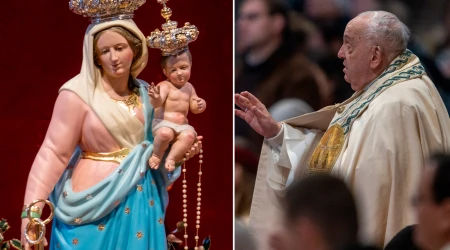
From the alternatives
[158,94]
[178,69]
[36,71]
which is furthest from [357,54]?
[36,71]

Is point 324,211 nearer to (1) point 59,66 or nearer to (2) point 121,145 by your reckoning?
(2) point 121,145

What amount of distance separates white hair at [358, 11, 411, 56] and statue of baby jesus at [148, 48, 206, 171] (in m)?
0.83

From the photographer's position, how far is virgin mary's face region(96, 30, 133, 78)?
4445 millimetres

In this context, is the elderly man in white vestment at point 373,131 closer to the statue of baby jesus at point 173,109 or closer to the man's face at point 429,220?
the statue of baby jesus at point 173,109

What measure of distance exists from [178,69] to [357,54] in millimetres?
827

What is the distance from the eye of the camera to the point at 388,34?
15.6ft

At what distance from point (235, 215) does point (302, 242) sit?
9.16 ft

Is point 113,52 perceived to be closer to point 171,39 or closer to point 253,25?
point 171,39

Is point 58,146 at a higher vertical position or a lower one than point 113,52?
lower

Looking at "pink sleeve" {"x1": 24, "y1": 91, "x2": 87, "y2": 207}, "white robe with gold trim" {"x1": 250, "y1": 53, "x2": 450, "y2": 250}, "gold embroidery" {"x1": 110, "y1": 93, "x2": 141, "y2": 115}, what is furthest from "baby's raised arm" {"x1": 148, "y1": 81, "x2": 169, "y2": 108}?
"white robe with gold trim" {"x1": 250, "y1": 53, "x2": 450, "y2": 250}

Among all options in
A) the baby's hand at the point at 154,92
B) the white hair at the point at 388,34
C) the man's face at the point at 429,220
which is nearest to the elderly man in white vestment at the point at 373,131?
the white hair at the point at 388,34

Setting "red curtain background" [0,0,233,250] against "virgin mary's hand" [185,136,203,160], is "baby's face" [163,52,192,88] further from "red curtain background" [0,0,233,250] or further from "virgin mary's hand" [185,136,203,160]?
"red curtain background" [0,0,233,250]

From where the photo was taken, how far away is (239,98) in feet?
16.3

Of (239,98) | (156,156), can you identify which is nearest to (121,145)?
(156,156)
